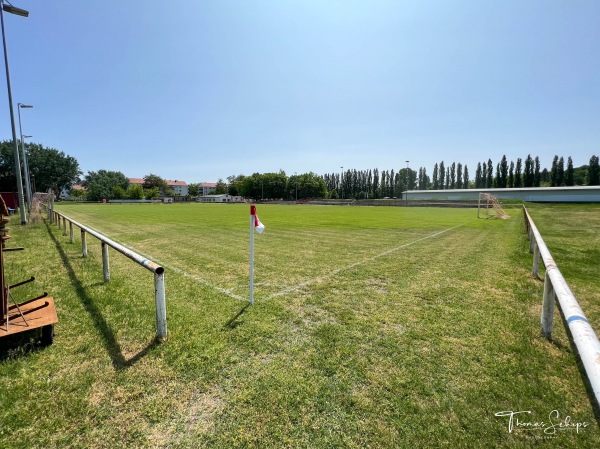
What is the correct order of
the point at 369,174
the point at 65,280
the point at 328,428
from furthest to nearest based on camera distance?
the point at 369,174 < the point at 65,280 < the point at 328,428

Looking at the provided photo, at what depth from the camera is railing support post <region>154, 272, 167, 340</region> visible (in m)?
3.44

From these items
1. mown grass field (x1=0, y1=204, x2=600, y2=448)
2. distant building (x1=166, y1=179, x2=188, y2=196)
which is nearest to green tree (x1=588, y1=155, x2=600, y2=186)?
mown grass field (x1=0, y1=204, x2=600, y2=448)

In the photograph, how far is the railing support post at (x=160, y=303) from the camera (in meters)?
3.44

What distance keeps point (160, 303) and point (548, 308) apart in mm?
A: 4867

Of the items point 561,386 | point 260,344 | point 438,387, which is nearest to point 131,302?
point 260,344

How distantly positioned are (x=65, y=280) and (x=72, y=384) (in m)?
4.37

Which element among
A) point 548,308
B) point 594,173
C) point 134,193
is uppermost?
point 594,173

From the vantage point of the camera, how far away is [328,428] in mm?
2357

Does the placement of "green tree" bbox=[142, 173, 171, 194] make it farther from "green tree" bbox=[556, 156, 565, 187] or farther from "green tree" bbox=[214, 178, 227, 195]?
"green tree" bbox=[556, 156, 565, 187]

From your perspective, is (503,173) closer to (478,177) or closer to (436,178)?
(478,177)

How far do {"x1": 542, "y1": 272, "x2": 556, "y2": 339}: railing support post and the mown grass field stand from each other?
0.14 m

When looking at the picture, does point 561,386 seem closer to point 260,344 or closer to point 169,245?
point 260,344

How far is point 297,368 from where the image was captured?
10.3 feet

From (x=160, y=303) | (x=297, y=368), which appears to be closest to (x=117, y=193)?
(x=160, y=303)
